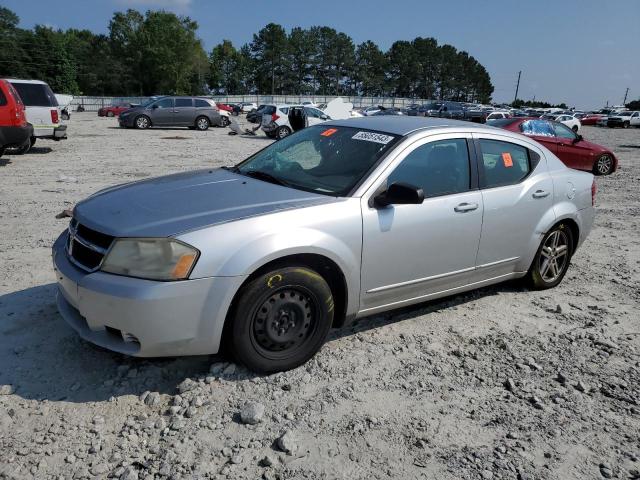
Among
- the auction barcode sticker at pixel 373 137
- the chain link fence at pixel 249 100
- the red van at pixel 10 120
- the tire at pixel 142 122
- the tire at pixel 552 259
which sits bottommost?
the chain link fence at pixel 249 100

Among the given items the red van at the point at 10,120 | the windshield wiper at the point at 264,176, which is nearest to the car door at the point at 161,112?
the red van at the point at 10,120

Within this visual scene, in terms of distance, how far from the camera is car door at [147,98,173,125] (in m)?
25.8

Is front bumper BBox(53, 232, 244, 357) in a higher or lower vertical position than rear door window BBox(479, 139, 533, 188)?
lower

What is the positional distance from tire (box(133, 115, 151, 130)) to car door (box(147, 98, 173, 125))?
21cm

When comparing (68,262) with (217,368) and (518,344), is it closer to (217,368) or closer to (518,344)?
(217,368)

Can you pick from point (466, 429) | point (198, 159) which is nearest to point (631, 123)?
point (198, 159)

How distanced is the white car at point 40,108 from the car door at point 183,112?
10.8 metres

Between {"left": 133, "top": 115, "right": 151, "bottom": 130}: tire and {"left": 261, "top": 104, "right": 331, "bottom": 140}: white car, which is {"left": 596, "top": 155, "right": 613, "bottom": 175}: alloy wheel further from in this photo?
{"left": 133, "top": 115, "right": 151, "bottom": 130}: tire

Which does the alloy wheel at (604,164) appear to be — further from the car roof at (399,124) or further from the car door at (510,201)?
the car roof at (399,124)

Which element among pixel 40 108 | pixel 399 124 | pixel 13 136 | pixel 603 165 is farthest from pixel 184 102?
pixel 399 124

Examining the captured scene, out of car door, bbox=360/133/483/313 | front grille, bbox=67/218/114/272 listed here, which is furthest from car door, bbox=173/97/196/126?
front grille, bbox=67/218/114/272

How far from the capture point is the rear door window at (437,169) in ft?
12.9

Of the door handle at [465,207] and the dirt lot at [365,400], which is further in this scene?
the door handle at [465,207]

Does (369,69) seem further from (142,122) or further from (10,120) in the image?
(10,120)
